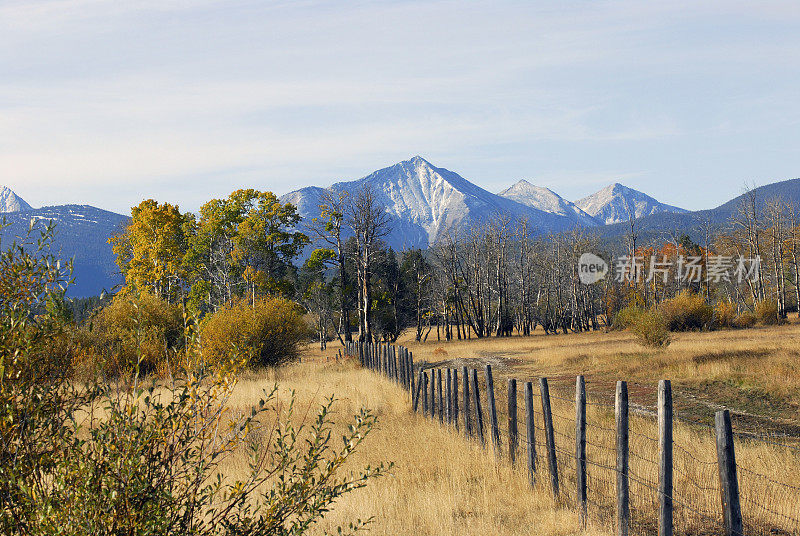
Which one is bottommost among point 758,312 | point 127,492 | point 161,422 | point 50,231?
point 758,312

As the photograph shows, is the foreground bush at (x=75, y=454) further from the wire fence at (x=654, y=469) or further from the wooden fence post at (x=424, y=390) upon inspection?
the wooden fence post at (x=424, y=390)

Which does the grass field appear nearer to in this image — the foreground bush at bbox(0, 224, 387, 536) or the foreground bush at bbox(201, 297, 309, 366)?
the foreground bush at bbox(0, 224, 387, 536)

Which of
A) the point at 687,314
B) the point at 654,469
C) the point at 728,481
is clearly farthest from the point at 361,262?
the point at 728,481

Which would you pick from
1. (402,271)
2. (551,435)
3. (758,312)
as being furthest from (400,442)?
(402,271)

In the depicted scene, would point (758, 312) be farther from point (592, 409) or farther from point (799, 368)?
A: point (592, 409)

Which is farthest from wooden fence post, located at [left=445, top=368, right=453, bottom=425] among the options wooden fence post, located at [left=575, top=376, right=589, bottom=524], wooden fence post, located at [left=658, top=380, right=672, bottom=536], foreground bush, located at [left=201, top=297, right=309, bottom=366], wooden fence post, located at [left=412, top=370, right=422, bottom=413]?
foreground bush, located at [left=201, top=297, right=309, bottom=366]

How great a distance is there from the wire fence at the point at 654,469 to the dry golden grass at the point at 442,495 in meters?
0.29

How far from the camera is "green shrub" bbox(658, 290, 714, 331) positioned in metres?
43.0

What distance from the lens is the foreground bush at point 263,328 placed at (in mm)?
22719

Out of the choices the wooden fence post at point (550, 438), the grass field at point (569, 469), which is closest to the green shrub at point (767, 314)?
the grass field at point (569, 469)

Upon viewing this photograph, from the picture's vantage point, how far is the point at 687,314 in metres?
43.2

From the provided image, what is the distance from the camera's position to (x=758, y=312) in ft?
161

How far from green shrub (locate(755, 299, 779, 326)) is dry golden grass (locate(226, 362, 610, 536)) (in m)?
45.7

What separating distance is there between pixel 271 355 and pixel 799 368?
59.0 ft
